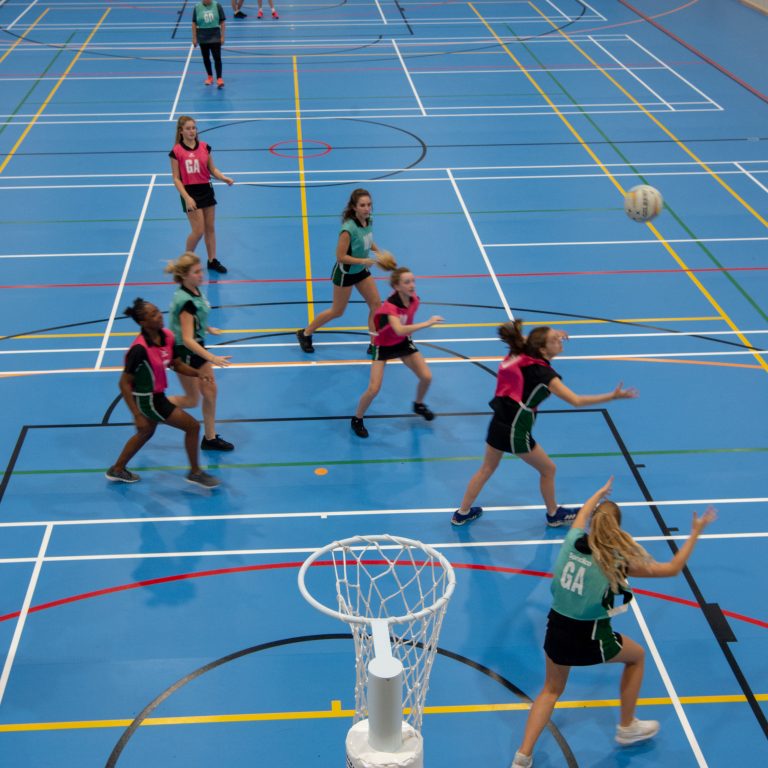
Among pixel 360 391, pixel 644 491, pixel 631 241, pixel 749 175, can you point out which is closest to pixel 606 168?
pixel 749 175

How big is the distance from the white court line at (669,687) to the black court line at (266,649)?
2.70 feet

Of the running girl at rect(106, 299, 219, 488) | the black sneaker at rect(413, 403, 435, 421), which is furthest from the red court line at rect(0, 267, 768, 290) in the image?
the running girl at rect(106, 299, 219, 488)

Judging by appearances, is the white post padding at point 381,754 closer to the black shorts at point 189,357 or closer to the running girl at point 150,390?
the running girl at point 150,390

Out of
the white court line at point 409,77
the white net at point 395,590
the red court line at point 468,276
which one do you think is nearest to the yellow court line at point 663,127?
the red court line at point 468,276

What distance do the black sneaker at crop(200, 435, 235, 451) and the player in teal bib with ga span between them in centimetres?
435

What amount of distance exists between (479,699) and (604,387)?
4743 mm

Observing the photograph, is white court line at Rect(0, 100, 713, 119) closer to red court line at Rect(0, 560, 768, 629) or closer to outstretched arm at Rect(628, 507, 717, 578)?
red court line at Rect(0, 560, 768, 629)

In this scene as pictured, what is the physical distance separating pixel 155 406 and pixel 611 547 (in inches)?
178

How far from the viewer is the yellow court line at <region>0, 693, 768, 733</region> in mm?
6789

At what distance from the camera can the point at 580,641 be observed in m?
6.20

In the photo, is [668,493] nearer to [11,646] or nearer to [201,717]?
[201,717]

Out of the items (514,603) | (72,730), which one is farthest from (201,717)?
(514,603)

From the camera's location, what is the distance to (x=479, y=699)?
7027mm

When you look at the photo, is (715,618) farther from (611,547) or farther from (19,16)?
(19,16)
